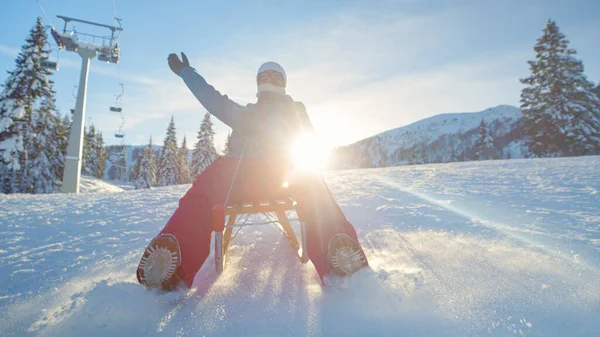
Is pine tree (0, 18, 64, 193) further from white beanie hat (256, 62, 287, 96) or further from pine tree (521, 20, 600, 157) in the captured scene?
pine tree (521, 20, 600, 157)

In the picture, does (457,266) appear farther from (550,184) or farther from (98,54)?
(98,54)

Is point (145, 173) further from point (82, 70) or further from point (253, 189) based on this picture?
point (253, 189)

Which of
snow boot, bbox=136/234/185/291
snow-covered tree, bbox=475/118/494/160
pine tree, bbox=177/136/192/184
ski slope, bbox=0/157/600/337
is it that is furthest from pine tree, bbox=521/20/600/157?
pine tree, bbox=177/136/192/184

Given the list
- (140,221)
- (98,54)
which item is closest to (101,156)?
(98,54)

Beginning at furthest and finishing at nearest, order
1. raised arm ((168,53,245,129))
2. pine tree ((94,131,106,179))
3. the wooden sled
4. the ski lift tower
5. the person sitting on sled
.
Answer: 1. pine tree ((94,131,106,179))
2. the ski lift tower
3. raised arm ((168,53,245,129))
4. the wooden sled
5. the person sitting on sled

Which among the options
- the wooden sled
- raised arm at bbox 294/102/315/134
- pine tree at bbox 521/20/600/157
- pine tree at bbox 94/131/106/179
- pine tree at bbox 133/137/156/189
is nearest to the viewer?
the wooden sled

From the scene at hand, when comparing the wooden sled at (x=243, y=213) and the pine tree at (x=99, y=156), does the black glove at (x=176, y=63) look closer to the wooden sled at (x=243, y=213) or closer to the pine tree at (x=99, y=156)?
the wooden sled at (x=243, y=213)

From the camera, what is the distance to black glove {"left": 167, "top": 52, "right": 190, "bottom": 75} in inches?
107

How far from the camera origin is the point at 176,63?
8.91 feet

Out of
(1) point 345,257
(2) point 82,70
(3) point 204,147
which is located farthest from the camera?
(3) point 204,147

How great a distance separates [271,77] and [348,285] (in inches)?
84.6

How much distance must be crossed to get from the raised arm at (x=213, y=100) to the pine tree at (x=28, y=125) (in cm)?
2804

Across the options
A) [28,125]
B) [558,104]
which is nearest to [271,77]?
[28,125]

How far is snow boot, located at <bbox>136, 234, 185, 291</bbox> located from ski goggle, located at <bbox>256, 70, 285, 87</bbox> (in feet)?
5.99
